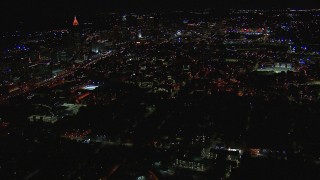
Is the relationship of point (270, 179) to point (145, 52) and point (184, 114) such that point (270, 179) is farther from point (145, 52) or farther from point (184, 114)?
point (145, 52)

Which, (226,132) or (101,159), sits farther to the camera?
(226,132)

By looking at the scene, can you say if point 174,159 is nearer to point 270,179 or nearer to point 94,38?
point 270,179

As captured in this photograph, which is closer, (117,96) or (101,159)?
(101,159)

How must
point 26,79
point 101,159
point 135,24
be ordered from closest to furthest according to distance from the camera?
point 101,159
point 26,79
point 135,24

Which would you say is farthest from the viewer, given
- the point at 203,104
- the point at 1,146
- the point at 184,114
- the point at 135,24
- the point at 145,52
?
the point at 135,24

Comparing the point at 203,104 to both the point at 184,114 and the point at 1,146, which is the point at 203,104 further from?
the point at 1,146

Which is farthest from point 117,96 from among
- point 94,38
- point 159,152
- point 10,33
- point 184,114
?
point 10,33

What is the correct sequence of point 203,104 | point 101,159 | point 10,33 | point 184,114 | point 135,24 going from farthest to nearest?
1. point 135,24
2. point 10,33
3. point 203,104
4. point 184,114
5. point 101,159

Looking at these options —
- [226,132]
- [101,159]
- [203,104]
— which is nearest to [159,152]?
[101,159]

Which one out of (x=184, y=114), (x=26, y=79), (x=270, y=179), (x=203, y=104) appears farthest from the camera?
(x=26, y=79)
